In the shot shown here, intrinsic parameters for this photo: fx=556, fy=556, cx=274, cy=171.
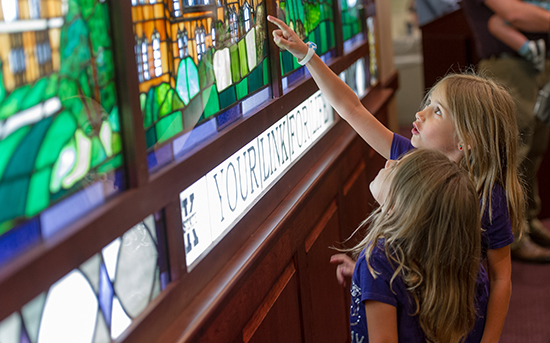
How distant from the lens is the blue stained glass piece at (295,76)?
1861mm

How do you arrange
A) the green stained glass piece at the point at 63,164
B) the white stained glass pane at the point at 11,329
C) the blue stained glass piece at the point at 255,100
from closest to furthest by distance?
1. the white stained glass pane at the point at 11,329
2. the green stained glass piece at the point at 63,164
3. the blue stained glass piece at the point at 255,100

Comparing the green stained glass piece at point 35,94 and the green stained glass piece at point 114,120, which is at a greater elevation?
the green stained glass piece at point 35,94

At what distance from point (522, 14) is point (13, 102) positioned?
2.57 m

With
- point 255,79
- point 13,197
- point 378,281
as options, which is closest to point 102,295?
point 13,197

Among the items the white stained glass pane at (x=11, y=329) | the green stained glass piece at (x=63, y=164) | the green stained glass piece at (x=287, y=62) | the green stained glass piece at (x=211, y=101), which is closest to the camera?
the white stained glass pane at (x=11, y=329)

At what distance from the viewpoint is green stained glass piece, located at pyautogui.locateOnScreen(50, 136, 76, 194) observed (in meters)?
0.79

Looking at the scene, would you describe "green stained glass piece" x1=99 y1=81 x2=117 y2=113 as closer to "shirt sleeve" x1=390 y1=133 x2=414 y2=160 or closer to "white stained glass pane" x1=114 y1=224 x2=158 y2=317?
"white stained glass pane" x1=114 y1=224 x2=158 y2=317

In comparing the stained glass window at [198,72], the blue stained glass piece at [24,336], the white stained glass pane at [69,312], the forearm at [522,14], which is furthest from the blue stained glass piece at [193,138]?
the forearm at [522,14]

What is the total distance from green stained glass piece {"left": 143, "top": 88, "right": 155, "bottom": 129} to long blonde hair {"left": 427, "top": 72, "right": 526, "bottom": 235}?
76 centimetres

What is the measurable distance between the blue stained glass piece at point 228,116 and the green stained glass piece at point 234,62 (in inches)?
2.9

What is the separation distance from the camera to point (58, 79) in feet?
2.60

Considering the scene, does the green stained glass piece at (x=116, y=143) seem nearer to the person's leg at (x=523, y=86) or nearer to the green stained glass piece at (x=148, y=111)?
the green stained glass piece at (x=148, y=111)

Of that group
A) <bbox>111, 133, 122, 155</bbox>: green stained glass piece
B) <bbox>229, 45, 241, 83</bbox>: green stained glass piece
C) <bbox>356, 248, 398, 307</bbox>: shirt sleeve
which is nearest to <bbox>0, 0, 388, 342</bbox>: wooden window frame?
<bbox>111, 133, 122, 155</bbox>: green stained glass piece

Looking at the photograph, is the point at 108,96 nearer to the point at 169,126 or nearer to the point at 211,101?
the point at 169,126
